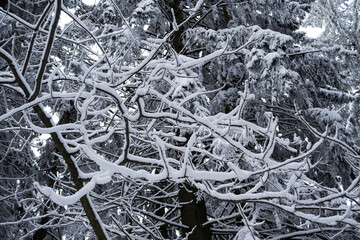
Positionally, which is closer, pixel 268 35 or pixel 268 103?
pixel 268 35

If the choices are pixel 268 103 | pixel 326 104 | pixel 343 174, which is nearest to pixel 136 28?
pixel 268 103

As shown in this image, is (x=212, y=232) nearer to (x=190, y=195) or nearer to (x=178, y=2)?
(x=190, y=195)

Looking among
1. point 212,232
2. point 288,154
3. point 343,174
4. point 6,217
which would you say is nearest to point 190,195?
point 212,232

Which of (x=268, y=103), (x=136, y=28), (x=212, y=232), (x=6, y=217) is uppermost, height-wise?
(x=136, y=28)

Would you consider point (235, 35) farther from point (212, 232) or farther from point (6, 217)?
point (6, 217)

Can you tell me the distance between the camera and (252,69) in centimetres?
417

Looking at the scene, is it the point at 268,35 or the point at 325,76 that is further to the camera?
the point at 325,76

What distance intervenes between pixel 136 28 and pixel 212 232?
327 cm

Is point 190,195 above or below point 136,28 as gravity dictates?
below

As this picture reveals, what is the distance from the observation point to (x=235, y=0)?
17.6ft

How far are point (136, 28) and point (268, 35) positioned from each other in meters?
1.93

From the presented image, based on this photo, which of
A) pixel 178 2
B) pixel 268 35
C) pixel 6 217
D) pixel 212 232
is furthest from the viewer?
pixel 6 217

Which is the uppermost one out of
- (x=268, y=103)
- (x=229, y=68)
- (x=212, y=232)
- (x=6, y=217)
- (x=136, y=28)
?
(x=136, y=28)

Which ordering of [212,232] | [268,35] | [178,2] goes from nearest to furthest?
[268,35] < [212,232] < [178,2]
